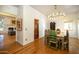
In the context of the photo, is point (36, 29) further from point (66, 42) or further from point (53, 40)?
point (66, 42)

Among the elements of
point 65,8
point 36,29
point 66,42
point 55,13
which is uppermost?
point 65,8

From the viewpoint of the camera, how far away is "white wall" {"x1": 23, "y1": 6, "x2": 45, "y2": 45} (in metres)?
2.07

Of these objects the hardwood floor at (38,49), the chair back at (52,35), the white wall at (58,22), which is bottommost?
the hardwood floor at (38,49)

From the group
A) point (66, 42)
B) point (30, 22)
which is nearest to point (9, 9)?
point (30, 22)

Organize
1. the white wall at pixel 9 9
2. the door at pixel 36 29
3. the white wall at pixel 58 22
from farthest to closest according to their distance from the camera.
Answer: the door at pixel 36 29
the white wall at pixel 58 22
the white wall at pixel 9 9

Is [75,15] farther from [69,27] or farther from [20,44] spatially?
[20,44]

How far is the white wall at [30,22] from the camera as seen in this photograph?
2.07 metres

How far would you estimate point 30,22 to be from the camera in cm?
222

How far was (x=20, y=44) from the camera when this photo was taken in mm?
2025

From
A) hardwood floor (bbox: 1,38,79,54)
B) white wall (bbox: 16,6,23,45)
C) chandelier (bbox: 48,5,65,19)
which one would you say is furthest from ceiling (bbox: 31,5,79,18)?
hardwood floor (bbox: 1,38,79,54)

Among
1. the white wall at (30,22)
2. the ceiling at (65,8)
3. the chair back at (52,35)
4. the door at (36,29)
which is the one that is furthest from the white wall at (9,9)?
the chair back at (52,35)

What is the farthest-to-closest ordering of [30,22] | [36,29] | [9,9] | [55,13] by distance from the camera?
[36,29], [30,22], [55,13], [9,9]

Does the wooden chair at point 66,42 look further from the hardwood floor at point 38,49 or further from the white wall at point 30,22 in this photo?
the white wall at point 30,22
